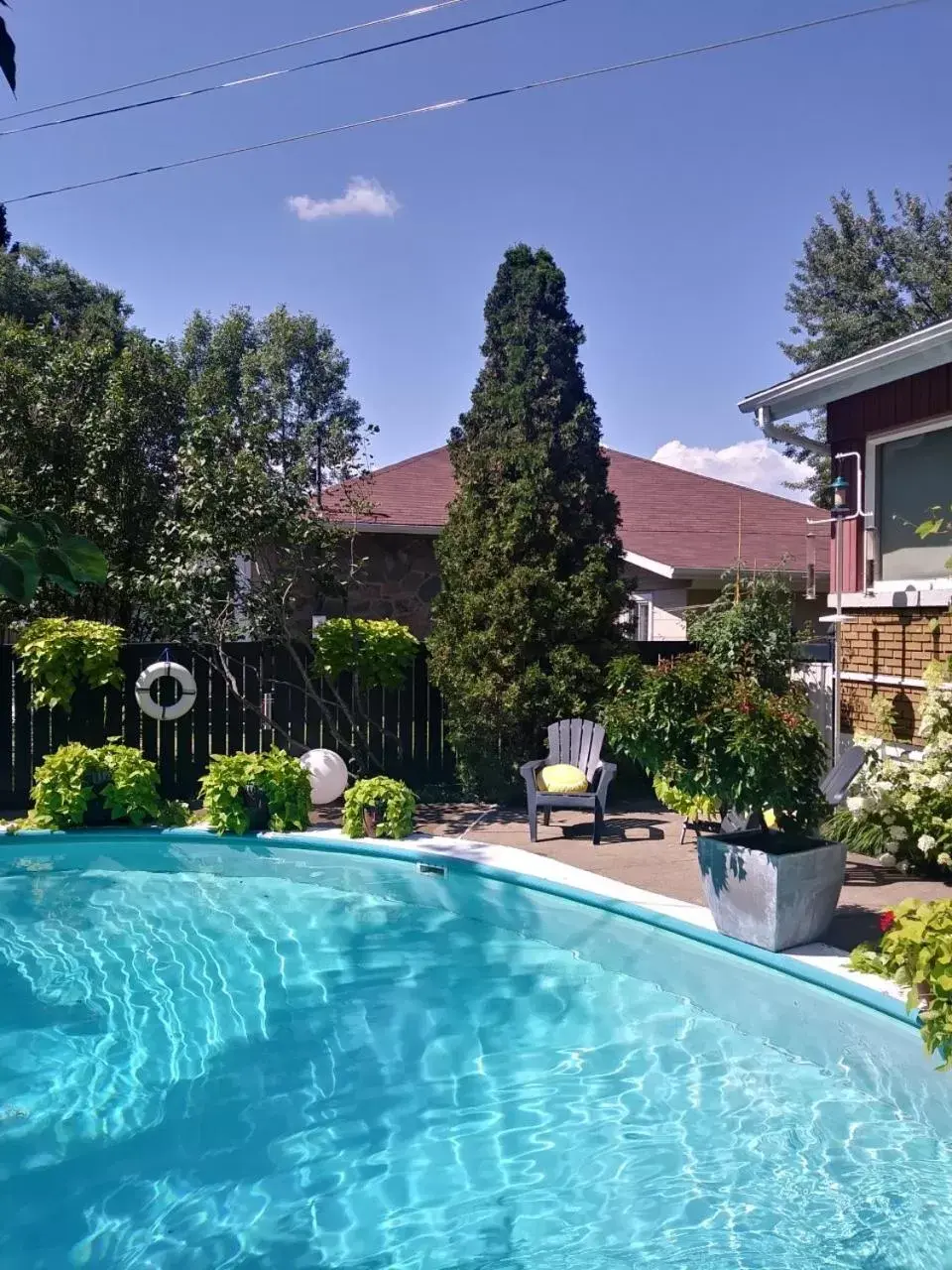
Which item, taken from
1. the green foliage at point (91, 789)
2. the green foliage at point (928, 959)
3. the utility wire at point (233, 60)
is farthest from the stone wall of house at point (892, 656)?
the utility wire at point (233, 60)

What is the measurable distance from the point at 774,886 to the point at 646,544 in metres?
8.98

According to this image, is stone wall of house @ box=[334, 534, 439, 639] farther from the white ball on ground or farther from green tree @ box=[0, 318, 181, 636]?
the white ball on ground

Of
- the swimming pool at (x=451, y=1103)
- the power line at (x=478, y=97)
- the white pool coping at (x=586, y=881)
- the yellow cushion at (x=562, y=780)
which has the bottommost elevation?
the swimming pool at (x=451, y=1103)

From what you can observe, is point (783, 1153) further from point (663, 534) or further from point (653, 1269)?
point (663, 534)

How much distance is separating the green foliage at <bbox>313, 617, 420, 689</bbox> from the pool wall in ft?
6.74

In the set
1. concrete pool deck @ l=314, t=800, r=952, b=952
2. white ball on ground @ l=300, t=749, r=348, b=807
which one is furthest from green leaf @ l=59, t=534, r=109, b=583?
white ball on ground @ l=300, t=749, r=348, b=807

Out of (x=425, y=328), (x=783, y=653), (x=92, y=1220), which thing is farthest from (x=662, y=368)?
(x=92, y=1220)

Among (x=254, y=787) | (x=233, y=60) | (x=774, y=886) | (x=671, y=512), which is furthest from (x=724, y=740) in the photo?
(x=671, y=512)

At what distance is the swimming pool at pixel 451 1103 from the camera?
3467 mm

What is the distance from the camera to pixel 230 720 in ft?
34.1

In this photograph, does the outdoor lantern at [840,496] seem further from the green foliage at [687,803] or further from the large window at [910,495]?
the green foliage at [687,803]

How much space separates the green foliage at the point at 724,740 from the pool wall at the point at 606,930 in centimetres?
83

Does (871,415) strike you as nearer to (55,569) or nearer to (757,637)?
(757,637)

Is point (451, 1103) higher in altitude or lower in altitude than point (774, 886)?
lower
